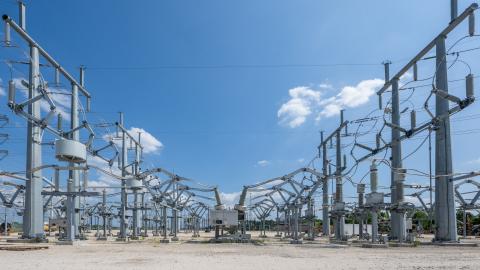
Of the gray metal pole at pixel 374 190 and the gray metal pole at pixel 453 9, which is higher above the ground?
the gray metal pole at pixel 453 9

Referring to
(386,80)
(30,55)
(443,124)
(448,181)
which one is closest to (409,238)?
(448,181)

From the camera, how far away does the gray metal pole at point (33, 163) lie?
33750 millimetres

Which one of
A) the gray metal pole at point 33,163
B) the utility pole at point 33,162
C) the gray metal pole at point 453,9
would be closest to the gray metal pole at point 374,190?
the gray metal pole at point 453,9

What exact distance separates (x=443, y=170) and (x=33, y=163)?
27.8 meters

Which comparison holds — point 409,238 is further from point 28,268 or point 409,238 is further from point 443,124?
point 28,268

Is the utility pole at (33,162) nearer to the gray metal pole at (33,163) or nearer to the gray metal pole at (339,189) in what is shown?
the gray metal pole at (33,163)

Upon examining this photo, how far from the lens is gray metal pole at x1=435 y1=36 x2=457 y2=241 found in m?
30.9

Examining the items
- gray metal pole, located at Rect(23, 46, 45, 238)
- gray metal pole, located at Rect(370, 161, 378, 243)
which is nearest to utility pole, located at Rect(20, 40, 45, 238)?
gray metal pole, located at Rect(23, 46, 45, 238)

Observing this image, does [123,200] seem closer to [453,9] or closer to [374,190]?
[374,190]

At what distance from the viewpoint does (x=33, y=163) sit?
34281mm

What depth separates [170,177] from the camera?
1929 inches

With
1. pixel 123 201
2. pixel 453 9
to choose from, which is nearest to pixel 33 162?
pixel 123 201

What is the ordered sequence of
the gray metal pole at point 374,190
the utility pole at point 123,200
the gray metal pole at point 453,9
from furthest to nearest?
the utility pole at point 123,200
the gray metal pole at point 374,190
the gray metal pole at point 453,9

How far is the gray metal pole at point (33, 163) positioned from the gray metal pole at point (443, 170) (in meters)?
27.1
